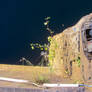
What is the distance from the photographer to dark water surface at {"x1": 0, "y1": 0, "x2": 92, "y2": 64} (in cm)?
712

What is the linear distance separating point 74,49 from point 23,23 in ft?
10.7

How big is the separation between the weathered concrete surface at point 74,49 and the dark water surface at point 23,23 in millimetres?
1952

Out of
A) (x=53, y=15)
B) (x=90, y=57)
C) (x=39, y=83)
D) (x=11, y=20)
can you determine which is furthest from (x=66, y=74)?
(x=11, y=20)

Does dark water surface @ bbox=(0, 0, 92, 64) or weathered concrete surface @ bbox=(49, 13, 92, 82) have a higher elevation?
dark water surface @ bbox=(0, 0, 92, 64)

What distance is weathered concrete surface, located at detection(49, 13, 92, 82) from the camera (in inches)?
145

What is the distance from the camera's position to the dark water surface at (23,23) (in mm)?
7121

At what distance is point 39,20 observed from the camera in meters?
7.19

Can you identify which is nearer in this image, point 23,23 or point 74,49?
point 74,49

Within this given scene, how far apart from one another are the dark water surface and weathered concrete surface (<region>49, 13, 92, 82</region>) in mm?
1952

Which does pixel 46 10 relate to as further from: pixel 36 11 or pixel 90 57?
pixel 90 57

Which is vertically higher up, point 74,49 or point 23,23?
point 23,23

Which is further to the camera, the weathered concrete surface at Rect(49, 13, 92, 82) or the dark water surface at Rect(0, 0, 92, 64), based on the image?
the dark water surface at Rect(0, 0, 92, 64)

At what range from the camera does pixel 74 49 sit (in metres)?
4.31

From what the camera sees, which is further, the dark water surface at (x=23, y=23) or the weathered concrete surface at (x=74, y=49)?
the dark water surface at (x=23, y=23)
